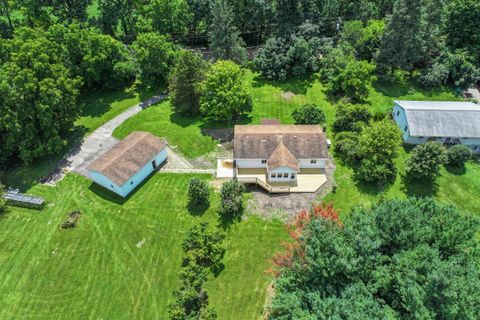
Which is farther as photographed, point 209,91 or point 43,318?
point 209,91

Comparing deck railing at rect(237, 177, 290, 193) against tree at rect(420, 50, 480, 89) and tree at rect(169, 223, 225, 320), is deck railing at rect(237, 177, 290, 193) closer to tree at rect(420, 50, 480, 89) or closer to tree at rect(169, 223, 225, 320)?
tree at rect(169, 223, 225, 320)

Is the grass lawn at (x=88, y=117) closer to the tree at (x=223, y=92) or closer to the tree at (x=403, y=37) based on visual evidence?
the tree at (x=223, y=92)

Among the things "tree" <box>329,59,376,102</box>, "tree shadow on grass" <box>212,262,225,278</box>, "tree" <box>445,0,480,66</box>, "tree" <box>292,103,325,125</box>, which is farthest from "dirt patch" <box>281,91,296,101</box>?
"tree shadow on grass" <box>212,262,225,278</box>

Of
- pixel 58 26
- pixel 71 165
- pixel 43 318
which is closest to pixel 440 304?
pixel 43 318

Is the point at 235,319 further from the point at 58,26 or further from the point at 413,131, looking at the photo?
the point at 58,26

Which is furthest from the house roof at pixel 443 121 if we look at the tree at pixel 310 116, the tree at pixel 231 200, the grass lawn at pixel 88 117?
the grass lawn at pixel 88 117

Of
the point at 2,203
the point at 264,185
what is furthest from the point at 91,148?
the point at 264,185

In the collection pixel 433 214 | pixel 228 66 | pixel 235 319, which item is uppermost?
pixel 228 66
